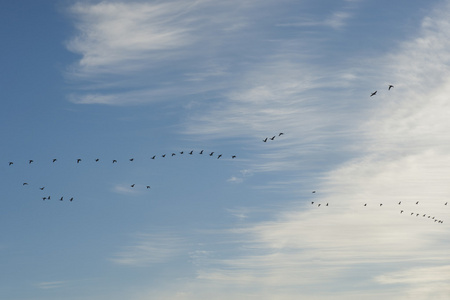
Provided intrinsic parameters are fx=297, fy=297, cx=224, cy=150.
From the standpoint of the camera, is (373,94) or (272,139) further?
(272,139)

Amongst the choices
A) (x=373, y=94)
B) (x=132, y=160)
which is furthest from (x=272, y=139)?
(x=132, y=160)

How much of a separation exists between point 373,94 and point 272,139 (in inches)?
1243

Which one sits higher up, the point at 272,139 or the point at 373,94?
the point at 272,139

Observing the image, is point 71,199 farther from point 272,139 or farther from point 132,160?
point 272,139

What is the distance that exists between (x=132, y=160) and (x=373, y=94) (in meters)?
58.9

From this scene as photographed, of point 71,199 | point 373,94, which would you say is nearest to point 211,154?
point 71,199

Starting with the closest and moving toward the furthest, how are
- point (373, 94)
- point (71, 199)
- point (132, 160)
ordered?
point (373, 94) → point (132, 160) → point (71, 199)

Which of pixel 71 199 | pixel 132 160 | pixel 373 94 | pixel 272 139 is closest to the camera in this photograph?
pixel 373 94

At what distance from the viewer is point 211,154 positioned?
78.9 m

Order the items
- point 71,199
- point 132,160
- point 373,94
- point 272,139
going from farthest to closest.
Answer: point 71,199
point 132,160
point 272,139
point 373,94

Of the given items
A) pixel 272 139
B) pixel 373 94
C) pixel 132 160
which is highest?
pixel 132 160

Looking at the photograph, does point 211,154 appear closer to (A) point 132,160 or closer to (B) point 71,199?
(A) point 132,160

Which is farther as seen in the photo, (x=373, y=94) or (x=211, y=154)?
(x=211, y=154)

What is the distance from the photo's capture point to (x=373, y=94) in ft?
127
